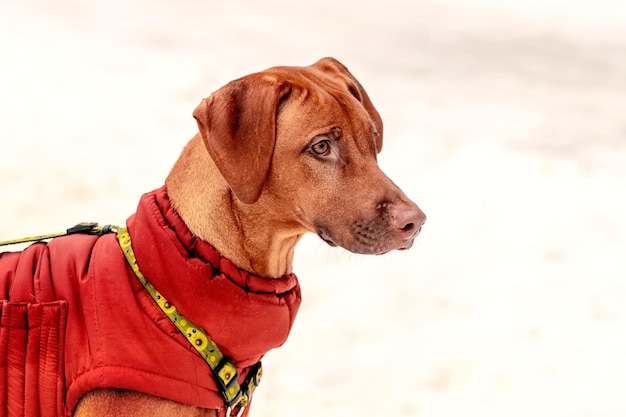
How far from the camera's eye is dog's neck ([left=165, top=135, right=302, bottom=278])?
7.15 feet

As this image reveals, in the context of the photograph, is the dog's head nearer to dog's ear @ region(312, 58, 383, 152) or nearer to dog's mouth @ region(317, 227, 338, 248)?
dog's mouth @ region(317, 227, 338, 248)

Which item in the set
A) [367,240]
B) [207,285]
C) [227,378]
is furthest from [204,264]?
[367,240]

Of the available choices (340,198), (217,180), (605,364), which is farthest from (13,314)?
(605,364)

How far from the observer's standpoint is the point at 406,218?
2.11m

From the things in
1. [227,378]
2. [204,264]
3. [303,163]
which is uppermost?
[303,163]

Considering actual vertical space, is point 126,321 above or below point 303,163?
below

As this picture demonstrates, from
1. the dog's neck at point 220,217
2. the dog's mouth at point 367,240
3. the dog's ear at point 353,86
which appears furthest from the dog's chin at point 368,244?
the dog's ear at point 353,86

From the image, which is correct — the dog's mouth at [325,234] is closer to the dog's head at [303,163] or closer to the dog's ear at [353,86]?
the dog's head at [303,163]

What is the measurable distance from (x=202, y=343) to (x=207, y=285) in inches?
5.9

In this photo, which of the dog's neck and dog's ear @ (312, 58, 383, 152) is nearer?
the dog's neck

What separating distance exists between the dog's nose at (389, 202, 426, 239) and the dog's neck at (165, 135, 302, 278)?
1.01 feet

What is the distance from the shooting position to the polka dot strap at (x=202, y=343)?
2113mm

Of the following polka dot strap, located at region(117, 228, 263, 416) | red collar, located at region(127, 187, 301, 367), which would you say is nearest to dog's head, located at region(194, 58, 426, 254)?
red collar, located at region(127, 187, 301, 367)

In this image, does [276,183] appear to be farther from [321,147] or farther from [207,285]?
[207,285]
